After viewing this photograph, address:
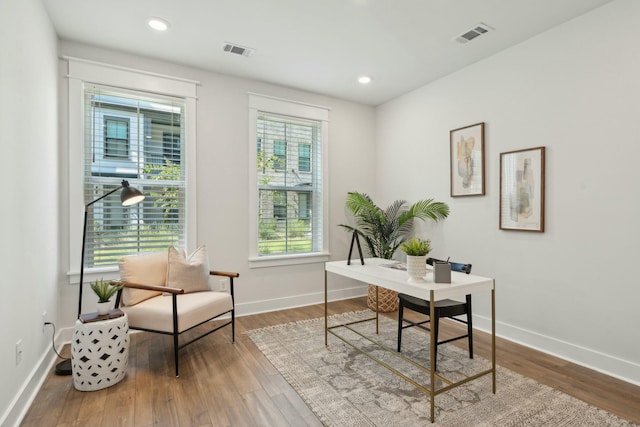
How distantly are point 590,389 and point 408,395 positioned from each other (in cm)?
127

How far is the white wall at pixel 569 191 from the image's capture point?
7.79ft

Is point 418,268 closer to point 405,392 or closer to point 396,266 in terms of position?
point 396,266

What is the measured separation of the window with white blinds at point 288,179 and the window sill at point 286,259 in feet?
0.11

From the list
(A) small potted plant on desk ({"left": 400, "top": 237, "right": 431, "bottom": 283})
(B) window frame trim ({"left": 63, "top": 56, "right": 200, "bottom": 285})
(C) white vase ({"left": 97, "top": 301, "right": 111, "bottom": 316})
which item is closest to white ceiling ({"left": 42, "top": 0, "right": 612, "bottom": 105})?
(B) window frame trim ({"left": 63, "top": 56, "right": 200, "bottom": 285})

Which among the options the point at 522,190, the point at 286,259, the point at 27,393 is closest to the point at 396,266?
the point at 522,190

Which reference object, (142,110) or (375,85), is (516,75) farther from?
(142,110)

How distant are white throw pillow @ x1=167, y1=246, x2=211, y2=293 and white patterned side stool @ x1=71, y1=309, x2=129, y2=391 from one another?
0.61 meters

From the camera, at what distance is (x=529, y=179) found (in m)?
2.94

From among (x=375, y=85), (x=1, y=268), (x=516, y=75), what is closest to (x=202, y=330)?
(x=1, y=268)

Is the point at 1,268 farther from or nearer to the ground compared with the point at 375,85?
nearer to the ground

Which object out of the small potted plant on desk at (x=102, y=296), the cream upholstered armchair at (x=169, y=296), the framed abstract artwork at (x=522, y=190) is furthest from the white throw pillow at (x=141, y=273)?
the framed abstract artwork at (x=522, y=190)

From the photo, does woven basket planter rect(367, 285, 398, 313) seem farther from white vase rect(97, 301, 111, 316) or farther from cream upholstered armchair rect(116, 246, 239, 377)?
white vase rect(97, 301, 111, 316)

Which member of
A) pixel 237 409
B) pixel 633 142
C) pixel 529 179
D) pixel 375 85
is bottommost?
pixel 237 409

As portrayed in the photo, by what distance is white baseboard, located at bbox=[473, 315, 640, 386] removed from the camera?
2.35 m
